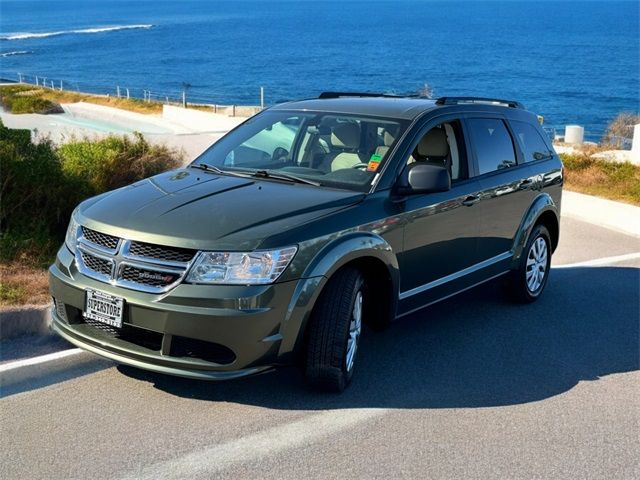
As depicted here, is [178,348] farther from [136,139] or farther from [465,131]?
[136,139]

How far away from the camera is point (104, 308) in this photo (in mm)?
4461

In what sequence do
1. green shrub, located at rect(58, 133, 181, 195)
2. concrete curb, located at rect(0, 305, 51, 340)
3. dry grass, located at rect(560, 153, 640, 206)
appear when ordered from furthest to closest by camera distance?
1. dry grass, located at rect(560, 153, 640, 206)
2. green shrub, located at rect(58, 133, 181, 195)
3. concrete curb, located at rect(0, 305, 51, 340)

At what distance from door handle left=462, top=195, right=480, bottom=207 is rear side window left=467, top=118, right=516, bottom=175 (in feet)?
0.84

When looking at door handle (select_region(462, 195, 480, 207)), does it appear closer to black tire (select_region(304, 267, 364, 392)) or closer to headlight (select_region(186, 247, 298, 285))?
black tire (select_region(304, 267, 364, 392))

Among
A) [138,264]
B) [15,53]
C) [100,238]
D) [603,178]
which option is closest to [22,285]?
[100,238]

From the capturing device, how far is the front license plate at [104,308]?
4.39 m

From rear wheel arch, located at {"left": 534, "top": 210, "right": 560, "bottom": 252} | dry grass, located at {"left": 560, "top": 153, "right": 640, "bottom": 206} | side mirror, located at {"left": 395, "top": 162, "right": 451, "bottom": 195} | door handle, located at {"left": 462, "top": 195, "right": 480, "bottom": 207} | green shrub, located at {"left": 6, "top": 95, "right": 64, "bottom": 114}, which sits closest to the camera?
side mirror, located at {"left": 395, "top": 162, "right": 451, "bottom": 195}

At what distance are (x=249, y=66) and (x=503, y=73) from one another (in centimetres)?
3570

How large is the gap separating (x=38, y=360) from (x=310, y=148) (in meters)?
2.39

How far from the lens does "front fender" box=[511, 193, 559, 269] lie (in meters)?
6.86

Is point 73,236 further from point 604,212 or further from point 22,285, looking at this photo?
point 604,212

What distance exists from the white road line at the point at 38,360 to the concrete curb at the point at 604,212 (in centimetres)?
810

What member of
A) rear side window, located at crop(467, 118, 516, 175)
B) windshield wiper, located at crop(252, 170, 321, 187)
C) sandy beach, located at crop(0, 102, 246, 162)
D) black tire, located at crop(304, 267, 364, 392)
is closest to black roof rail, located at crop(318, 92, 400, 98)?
rear side window, located at crop(467, 118, 516, 175)

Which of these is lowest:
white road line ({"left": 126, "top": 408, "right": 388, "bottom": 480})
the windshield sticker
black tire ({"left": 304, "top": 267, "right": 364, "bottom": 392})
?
white road line ({"left": 126, "top": 408, "right": 388, "bottom": 480})
